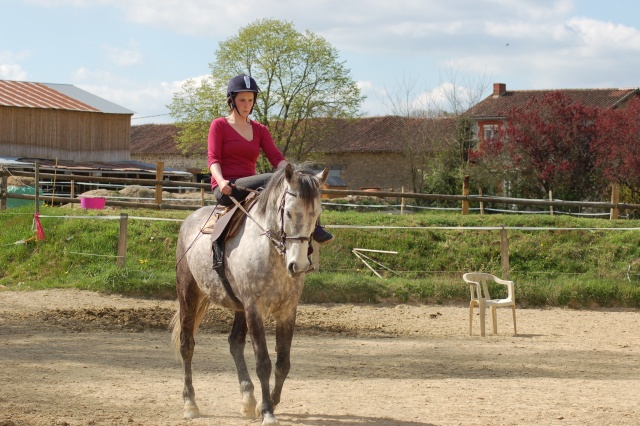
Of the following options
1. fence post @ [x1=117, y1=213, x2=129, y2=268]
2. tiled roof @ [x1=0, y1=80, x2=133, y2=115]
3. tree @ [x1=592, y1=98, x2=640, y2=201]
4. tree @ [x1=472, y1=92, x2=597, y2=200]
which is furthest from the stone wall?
fence post @ [x1=117, y1=213, x2=129, y2=268]

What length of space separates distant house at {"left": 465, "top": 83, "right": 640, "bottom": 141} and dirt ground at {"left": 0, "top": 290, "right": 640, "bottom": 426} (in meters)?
35.6

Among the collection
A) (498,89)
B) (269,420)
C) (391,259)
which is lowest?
(269,420)

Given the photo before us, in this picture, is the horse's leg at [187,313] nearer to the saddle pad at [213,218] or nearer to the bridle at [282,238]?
the saddle pad at [213,218]

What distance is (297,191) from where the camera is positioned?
20.3ft

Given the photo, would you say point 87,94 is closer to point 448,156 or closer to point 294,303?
point 448,156

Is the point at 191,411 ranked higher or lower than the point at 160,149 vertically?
lower

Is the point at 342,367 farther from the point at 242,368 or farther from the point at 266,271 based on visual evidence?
the point at 266,271

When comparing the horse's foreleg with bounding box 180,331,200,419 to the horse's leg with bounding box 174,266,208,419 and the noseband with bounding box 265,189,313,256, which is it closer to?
the horse's leg with bounding box 174,266,208,419

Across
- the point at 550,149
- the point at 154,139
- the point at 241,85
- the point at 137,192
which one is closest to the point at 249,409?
the point at 241,85

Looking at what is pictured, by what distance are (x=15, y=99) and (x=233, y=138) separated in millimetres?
43357

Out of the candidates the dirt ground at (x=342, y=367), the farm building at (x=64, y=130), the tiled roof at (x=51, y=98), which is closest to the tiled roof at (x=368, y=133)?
the farm building at (x=64, y=130)

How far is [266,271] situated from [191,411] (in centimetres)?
132

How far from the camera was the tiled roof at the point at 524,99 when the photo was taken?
50438 millimetres

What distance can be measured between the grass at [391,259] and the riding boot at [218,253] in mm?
8556
